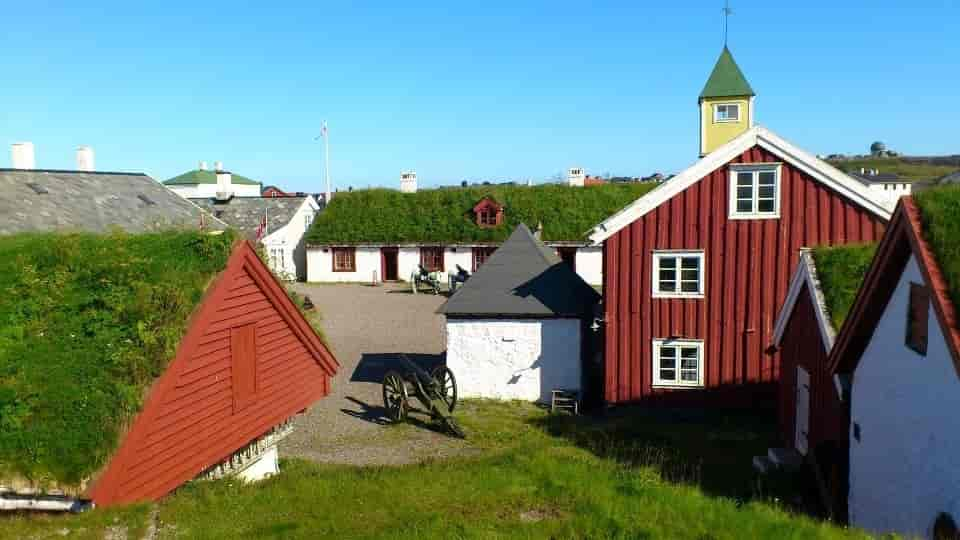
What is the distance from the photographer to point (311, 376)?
1249cm

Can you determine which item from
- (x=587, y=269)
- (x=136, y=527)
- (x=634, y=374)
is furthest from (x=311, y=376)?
(x=587, y=269)

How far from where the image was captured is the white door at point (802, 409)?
39.7 ft

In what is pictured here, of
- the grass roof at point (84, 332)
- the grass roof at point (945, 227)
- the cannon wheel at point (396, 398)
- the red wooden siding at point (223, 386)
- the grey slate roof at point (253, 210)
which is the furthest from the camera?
the grey slate roof at point (253, 210)

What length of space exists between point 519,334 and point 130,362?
1232 centimetres

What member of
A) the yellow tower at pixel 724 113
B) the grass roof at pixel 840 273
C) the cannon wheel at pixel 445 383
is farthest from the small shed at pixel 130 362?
the yellow tower at pixel 724 113

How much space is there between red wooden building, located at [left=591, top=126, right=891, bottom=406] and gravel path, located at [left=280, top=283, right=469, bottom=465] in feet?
18.1

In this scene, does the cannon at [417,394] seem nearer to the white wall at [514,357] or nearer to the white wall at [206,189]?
the white wall at [514,357]

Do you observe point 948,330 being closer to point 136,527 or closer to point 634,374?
point 136,527

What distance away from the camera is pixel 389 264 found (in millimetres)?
44156

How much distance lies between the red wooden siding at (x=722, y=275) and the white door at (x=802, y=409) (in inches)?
184

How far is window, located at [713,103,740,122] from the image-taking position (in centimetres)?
2103

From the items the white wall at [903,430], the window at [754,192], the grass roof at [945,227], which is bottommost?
the white wall at [903,430]

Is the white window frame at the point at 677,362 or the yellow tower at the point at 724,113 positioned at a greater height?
the yellow tower at the point at 724,113

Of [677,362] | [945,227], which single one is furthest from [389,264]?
[945,227]
